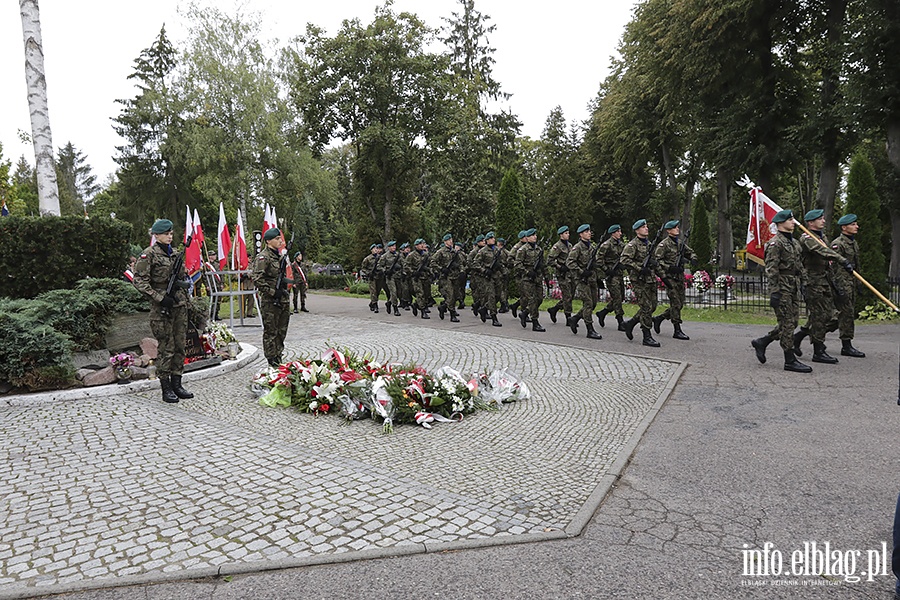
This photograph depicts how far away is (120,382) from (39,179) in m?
4.66

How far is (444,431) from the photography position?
5727 millimetres

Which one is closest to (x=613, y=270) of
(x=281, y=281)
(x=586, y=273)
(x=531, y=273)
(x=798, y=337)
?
(x=586, y=273)

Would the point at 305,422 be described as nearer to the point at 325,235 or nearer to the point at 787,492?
the point at 787,492

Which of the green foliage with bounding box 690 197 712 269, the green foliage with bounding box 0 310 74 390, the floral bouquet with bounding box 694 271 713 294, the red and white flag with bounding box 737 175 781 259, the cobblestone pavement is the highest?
the green foliage with bounding box 690 197 712 269

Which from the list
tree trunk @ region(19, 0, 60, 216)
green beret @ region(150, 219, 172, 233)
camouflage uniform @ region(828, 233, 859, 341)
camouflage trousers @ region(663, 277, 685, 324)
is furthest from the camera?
camouflage trousers @ region(663, 277, 685, 324)

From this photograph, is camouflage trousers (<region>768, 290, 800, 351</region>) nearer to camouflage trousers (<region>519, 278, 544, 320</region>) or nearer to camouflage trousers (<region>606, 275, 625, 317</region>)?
camouflage trousers (<region>606, 275, 625, 317</region>)

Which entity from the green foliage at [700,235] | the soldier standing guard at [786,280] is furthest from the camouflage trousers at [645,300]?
the green foliage at [700,235]

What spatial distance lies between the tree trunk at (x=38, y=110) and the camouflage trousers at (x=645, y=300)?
1016 cm

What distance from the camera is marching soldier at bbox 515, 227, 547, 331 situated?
42.3 ft

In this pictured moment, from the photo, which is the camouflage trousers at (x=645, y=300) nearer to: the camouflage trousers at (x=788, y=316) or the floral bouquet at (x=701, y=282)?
the camouflage trousers at (x=788, y=316)

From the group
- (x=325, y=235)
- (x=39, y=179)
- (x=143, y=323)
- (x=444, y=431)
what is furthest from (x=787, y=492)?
(x=325, y=235)

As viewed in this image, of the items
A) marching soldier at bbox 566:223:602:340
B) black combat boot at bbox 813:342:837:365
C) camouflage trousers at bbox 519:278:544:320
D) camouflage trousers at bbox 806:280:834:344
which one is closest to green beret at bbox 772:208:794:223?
camouflage trousers at bbox 806:280:834:344

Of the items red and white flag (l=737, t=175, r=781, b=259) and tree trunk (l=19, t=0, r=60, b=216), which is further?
tree trunk (l=19, t=0, r=60, b=216)

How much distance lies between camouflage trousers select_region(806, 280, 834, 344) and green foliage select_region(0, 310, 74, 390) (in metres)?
10.1
